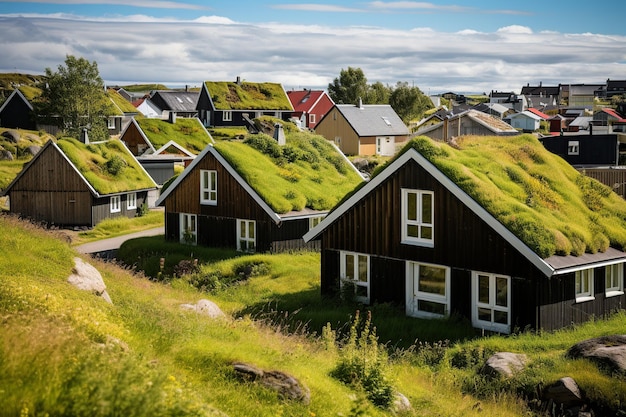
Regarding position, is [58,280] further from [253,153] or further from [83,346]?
[253,153]

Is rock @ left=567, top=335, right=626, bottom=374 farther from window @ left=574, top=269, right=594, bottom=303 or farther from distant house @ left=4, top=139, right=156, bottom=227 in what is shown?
distant house @ left=4, top=139, right=156, bottom=227

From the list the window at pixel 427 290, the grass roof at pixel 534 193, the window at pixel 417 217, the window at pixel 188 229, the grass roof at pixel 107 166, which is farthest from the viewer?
the grass roof at pixel 107 166

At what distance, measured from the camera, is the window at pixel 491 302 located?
23.5 metres

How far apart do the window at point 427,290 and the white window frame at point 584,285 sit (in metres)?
3.86

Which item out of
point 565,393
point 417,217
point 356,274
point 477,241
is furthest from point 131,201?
point 565,393

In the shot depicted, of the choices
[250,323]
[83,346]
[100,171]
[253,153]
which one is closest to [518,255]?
[250,323]

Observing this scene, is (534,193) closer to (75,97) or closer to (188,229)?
(188,229)

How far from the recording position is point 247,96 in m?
108

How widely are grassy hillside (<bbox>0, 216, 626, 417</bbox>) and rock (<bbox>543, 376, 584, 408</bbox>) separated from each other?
0.88 ft

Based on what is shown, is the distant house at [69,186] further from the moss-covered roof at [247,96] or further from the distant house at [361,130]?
the moss-covered roof at [247,96]

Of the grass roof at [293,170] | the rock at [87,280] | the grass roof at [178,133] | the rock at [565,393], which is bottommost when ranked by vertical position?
the rock at [565,393]

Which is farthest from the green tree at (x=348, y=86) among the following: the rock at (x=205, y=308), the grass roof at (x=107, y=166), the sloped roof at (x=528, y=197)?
the rock at (x=205, y=308)

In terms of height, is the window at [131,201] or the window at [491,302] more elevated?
the window at [131,201]

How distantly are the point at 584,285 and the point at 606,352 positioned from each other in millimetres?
6571
